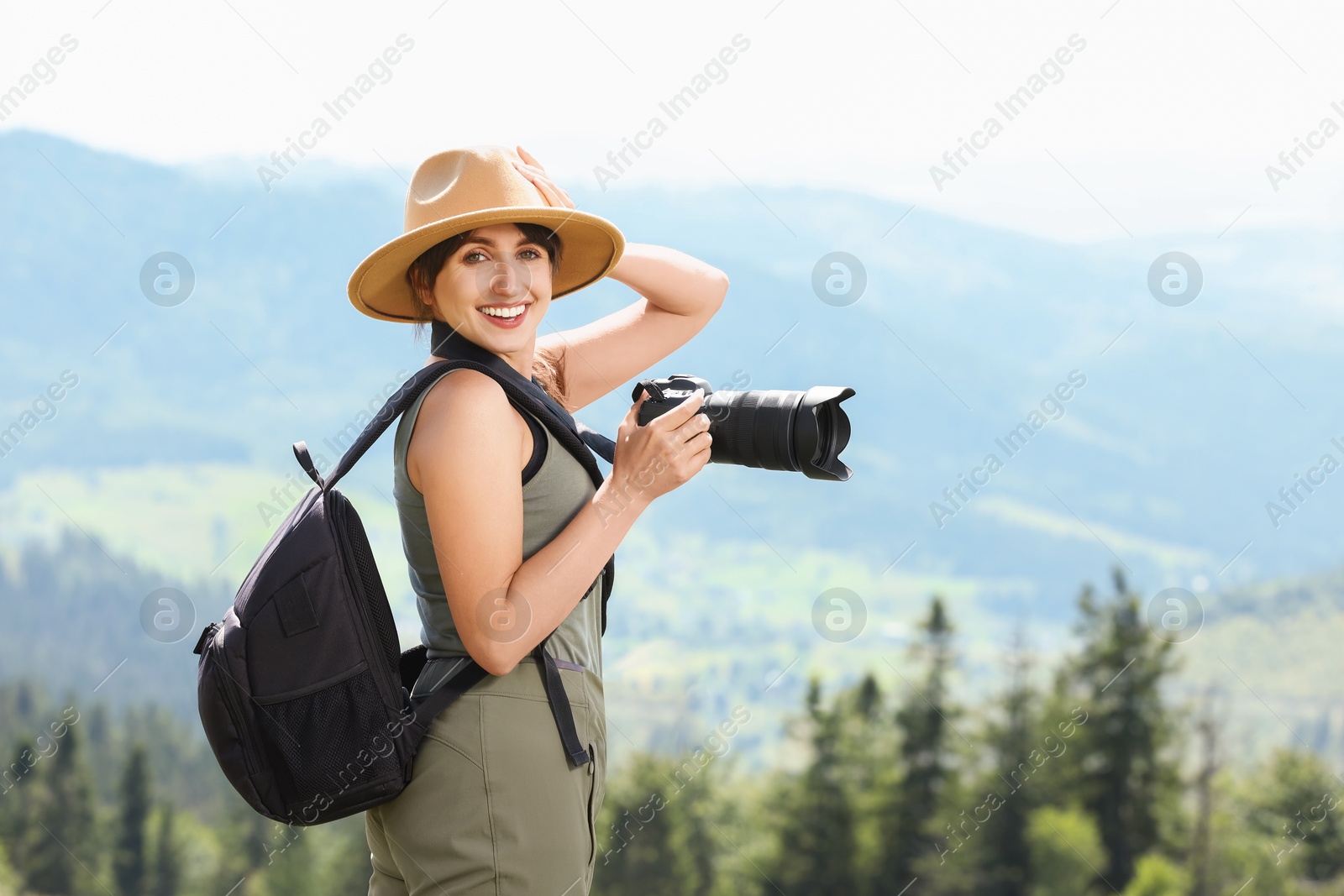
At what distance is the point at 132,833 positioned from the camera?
3569 centimetres

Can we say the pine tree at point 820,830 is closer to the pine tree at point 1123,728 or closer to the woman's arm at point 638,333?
the pine tree at point 1123,728

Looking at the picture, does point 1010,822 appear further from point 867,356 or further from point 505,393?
point 867,356

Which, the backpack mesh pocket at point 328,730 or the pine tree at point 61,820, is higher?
the backpack mesh pocket at point 328,730

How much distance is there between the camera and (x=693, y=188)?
5763 inches

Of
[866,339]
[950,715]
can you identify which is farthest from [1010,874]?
[866,339]

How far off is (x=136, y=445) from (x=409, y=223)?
389ft

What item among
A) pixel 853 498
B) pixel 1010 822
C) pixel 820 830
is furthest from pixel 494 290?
pixel 853 498

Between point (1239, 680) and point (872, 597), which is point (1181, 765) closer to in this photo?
point (1239, 680)

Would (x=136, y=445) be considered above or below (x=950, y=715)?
below

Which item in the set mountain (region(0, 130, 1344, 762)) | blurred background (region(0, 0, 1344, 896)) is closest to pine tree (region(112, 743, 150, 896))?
blurred background (region(0, 0, 1344, 896))

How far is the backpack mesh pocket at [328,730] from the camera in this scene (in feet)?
5.28

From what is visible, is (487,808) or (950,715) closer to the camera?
(487,808)

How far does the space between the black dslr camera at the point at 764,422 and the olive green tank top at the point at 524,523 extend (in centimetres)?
15

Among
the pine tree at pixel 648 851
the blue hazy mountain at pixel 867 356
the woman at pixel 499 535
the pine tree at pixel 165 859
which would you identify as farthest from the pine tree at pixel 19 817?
the blue hazy mountain at pixel 867 356
